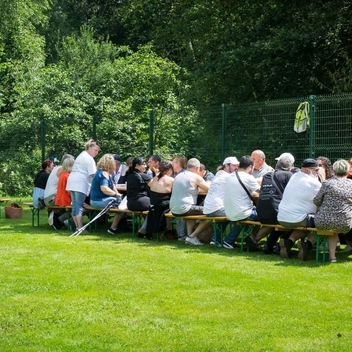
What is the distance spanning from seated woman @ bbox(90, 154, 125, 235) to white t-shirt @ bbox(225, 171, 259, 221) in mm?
3068

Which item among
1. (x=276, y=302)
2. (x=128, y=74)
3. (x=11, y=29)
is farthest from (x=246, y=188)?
(x=11, y=29)

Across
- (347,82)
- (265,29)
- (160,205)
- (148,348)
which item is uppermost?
(265,29)

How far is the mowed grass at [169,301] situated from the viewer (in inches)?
288

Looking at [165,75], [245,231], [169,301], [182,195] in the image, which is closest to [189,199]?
[182,195]

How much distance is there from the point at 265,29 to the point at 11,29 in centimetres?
1381

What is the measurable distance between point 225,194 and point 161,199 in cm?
171

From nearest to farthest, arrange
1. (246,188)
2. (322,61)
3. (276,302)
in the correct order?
(276,302), (246,188), (322,61)

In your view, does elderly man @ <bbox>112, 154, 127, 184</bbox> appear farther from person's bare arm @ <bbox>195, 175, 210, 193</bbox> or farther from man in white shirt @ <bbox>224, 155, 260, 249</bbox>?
man in white shirt @ <bbox>224, 155, 260, 249</bbox>

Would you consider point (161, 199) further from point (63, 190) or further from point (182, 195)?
point (63, 190)

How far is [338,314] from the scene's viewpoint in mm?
8320

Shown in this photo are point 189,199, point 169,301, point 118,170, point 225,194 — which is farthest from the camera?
point 118,170

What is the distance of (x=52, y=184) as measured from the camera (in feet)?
56.2

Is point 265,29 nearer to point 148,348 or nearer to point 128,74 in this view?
point 128,74

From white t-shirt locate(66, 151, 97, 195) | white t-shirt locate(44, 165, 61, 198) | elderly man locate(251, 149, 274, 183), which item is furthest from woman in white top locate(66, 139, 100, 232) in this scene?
elderly man locate(251, 149, 274, 183)
